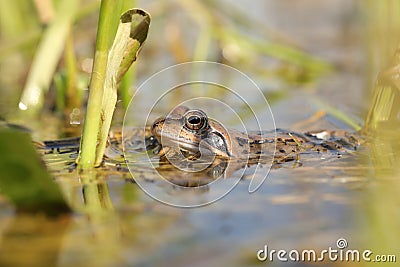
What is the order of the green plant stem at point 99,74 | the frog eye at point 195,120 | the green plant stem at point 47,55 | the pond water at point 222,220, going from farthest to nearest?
1. the green plant stem at point 47,55
2. the frog eye at point 195,120
3. the green plant stem at point 99,74
4. the pond water at point 222,220

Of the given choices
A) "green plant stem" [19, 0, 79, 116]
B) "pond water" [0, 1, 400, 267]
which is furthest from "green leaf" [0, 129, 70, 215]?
"green plant stem" [19, 0, 79, 116]

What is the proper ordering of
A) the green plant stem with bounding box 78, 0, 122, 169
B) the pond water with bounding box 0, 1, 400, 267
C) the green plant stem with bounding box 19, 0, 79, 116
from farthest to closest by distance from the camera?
the green plant stem with bounding box 19, 0, 79, 116 < the green plant stem with bounding box 78, 0, 122, 169 < the pond water with bounding box 0, 1, 400, 267

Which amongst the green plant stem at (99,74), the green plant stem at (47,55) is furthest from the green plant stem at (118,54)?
the green plant stem at (47,55)

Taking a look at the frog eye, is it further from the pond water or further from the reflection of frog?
the pond water

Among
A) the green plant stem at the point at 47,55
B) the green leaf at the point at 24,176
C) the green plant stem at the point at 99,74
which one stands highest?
the green plant stem at the point at 47,55

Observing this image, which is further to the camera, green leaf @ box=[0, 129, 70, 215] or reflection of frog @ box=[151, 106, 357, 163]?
reflection of frog @ box=[151, 106, 357, 163]

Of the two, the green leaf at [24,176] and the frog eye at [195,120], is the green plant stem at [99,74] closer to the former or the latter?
the green leaf at [24,176]

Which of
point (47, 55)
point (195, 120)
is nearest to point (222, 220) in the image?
point (195, 120)

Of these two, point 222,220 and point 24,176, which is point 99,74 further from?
point 222,220

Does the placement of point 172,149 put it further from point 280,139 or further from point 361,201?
point 361,201
